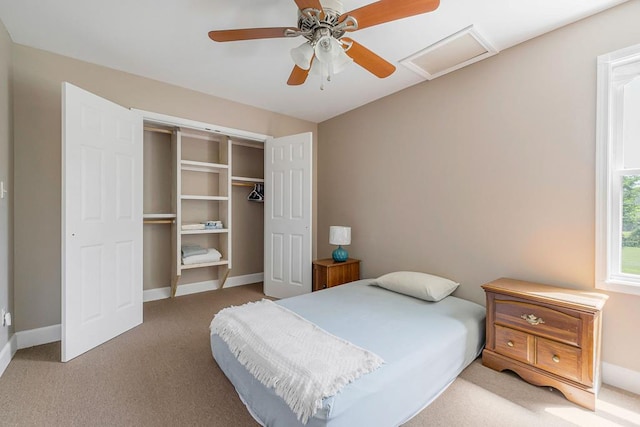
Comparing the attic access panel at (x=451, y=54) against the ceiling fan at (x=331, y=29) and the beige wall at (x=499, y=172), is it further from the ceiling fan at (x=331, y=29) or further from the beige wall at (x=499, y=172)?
the ceiling fan at (x=331, y=29)

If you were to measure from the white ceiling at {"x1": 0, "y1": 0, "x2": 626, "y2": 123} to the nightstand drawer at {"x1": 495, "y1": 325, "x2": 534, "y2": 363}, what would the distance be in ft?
7.29

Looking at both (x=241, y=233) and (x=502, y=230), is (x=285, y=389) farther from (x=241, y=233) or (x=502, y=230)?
(x=241, y=233)

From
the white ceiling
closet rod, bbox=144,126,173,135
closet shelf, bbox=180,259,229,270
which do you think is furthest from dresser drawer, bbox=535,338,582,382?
closet rod, bbox=144,126,173,135

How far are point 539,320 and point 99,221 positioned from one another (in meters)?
3.45

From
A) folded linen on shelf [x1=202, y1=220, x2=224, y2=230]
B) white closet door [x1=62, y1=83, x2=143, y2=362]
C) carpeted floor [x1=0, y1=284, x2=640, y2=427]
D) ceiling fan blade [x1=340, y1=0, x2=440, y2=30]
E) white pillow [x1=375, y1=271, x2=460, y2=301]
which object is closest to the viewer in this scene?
ceiling fan blade [x1=340, y1=0, x2=440, y2=30]

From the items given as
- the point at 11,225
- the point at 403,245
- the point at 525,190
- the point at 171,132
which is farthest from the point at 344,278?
the point at 11,225

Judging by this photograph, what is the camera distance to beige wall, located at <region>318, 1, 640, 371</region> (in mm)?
1979

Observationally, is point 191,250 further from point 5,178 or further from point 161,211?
point 5,178

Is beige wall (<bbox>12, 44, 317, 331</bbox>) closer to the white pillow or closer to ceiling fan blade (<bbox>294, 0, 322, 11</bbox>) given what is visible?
ceiling fan blade (<bbox>294, 0, 322, 11</bbox>)

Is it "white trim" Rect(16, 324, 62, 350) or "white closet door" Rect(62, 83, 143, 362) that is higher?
"white closet door" Rect(62, 83, 143, 362)

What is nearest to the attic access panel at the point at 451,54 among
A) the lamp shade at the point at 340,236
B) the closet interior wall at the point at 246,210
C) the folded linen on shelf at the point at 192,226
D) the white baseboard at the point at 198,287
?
the lamp shade at the point at 340,236

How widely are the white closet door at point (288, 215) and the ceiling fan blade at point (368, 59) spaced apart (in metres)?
1.52

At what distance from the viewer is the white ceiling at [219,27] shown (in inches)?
74.9

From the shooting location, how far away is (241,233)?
427 cm
